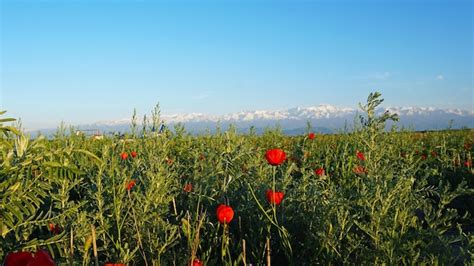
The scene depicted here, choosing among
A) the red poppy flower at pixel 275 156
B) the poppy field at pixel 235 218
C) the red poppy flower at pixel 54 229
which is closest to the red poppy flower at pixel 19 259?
the poppy field at pixel 235 218

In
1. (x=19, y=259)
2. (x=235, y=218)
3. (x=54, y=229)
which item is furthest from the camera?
(x=235, y=218)

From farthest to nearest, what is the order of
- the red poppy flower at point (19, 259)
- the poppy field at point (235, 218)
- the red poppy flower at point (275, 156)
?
the red poppy flower at point (275, 156)
the poppy field at point (235, 218)
the red poppy flower at point (19, 259)

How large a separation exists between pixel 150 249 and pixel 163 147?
1196 mm

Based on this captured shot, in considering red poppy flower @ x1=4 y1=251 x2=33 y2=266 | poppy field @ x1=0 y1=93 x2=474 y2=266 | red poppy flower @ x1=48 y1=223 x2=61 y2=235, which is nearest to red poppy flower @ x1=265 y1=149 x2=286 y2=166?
poppy field @ x1=0 y1=93 x2=474 y2=266

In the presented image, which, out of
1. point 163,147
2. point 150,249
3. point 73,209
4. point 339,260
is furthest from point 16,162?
point 339,260

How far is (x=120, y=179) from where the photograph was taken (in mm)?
3314

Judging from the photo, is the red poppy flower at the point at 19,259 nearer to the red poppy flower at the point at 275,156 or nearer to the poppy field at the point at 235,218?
the poppy field at the point at 235,218

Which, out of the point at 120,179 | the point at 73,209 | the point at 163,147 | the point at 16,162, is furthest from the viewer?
the point at 163,147

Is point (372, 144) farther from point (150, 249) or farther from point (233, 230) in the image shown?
point (150, 249)

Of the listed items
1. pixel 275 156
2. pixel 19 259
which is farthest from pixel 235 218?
pixel 19 259

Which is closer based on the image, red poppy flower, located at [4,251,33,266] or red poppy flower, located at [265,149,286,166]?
red poppy flower, located at [4,251,33,266]

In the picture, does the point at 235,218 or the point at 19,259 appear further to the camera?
the point at 235,218

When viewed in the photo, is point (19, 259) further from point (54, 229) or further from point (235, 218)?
point (235, 218)

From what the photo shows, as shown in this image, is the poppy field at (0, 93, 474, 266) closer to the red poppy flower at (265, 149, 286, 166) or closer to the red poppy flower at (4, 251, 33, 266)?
the red poppy flower at (265, 149, 286, 166)
